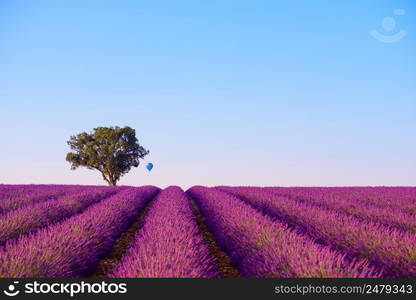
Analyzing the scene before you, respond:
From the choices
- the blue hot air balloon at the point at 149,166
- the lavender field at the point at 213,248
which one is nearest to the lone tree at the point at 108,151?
the blue hot air balloon at the point at 149,166

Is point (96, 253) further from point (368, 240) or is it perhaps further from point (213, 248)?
point (368, 240)

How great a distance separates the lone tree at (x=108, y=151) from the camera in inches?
1346

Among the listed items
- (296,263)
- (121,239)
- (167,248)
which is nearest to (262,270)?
(296,263)

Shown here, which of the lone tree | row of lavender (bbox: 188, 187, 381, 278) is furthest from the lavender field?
the lone tree

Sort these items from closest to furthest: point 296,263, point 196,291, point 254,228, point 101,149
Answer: point 196,291
point 296,263
point 254,228
point 101,149

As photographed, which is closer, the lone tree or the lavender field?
the lavender field

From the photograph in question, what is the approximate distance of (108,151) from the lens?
3412 cm

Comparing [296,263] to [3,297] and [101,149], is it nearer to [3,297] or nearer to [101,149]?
[3,297]

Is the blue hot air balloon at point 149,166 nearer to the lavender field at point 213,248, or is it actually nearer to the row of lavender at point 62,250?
the lavender field at point 213,248

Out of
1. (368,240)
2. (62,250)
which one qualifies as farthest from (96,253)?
(368,240)

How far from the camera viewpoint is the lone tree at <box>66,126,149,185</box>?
34.2 metres

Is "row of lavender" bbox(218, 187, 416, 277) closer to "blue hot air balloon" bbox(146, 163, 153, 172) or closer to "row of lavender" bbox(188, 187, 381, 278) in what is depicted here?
"row of lavender" bbox(188, 187, 381, 278)

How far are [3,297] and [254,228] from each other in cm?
358

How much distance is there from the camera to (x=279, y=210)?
9336 millimetres
